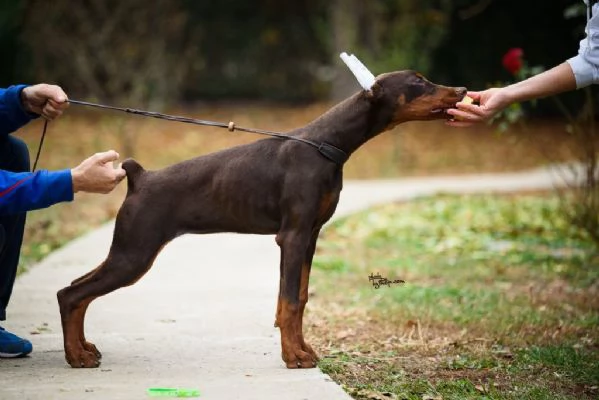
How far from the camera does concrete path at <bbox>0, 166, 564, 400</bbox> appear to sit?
179 inches

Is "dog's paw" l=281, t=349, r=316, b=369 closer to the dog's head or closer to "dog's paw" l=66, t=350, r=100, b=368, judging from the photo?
"dog's paw" l=66, t=350, r=100, b=368

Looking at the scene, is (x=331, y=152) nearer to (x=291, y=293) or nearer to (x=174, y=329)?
(x=291, y=293)

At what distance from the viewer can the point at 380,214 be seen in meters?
12.1

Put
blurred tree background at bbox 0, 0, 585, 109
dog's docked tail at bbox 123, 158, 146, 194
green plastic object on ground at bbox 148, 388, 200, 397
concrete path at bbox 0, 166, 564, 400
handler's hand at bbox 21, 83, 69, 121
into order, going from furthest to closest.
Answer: blurred tree background at bbox 0, 0, 585, 109, handler's hand at bbox 21, 83, 69, 121, dog's docked tail at bbox 123, 158, 146, 194, concrete path at bbox 0, 166, 564, 400, green plastic object on ground at bbox 148, 388, 200, 397

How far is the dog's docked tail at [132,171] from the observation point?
4.94 m

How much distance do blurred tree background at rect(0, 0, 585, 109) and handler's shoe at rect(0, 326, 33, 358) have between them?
12518 mm

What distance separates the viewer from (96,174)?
4.64m

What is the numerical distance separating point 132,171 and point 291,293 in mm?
1023

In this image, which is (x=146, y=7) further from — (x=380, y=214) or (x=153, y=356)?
(x=153, y=356)

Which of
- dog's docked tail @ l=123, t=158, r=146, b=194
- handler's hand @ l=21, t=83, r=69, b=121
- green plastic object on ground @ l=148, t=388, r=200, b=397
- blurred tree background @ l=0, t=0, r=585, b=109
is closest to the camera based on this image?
green plastic object on ground @ l=148, t=388, r=200, b=397

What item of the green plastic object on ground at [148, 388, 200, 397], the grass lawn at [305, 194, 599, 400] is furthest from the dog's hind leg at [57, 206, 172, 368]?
the grass lawn at [305, 194, 599, 400]

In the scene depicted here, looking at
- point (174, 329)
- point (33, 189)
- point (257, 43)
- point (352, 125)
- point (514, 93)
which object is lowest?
point (174, 329)

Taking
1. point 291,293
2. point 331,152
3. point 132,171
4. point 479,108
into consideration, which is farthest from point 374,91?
point 132,171

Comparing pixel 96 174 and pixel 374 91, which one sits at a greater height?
pixel 374 91
